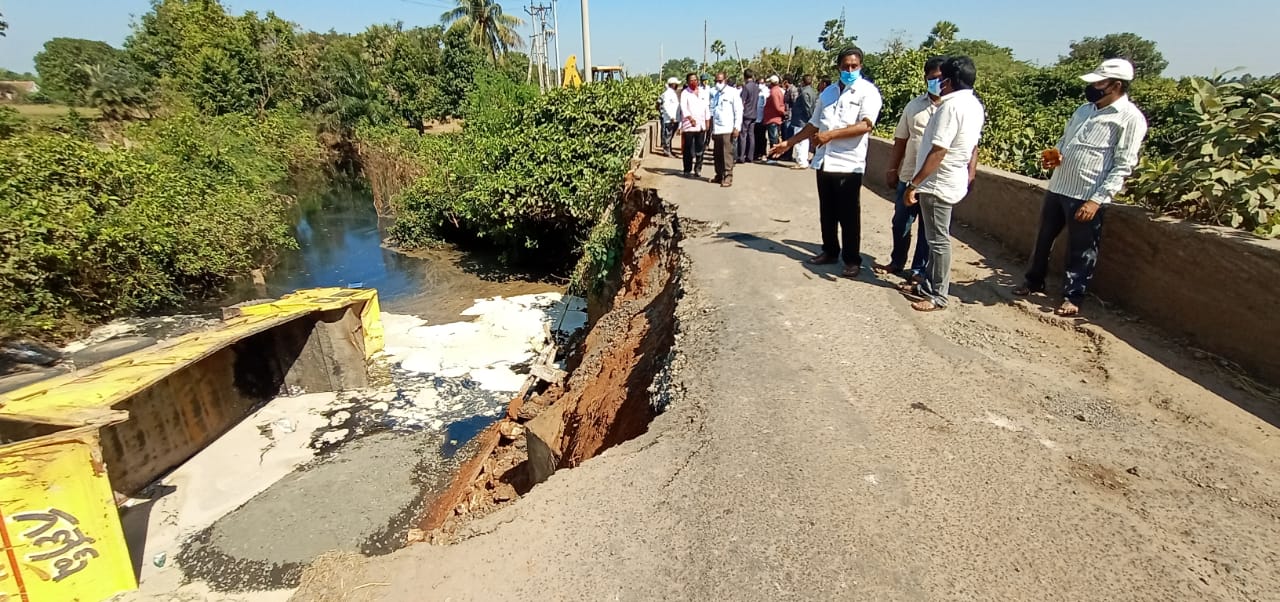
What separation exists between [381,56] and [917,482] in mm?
40055

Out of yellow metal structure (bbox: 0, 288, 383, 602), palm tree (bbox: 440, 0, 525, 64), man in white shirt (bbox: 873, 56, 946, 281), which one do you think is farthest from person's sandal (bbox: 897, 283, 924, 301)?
palm tree (bbox: 440, 0, 525, 64)

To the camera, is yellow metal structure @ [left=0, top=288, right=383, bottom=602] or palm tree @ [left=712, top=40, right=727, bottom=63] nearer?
yellow metal structure @ [left=0, top=288, right=383, bottom=602]

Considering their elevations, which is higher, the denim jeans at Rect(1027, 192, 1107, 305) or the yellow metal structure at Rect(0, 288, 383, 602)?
the denim jeans at Rect(1027, 192, 1107, 305)

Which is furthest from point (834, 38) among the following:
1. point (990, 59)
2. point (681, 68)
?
point (681, 68)

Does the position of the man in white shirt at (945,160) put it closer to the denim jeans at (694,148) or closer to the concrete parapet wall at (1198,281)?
the concrete parapet wall at (1198,281)

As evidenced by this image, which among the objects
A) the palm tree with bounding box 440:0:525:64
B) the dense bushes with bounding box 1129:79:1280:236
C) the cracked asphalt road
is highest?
the palm tree with bounding box 440:0:525:64

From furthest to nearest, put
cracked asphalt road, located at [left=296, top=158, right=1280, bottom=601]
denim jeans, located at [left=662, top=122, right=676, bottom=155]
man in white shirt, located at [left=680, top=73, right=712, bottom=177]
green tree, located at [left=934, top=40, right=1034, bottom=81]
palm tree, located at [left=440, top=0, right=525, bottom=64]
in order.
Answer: palm tree, located at [left=440, top=0, right=525, bottom=64], green tree, located at [left=934, top=40, right=1034, bottom=81], denim jeans, located at [left=662, top=122, right=676, bottom=155], man in white shirt, located at [left=680, top=73, right=712, bottom=177], cracked asphalt road, located at [left=296, top=158, right=1280, bottom=601]

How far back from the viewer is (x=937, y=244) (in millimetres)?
4465

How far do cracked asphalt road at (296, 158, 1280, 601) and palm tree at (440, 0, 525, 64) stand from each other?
125ft

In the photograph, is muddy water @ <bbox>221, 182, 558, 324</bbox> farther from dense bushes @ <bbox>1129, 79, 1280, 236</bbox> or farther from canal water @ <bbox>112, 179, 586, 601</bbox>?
dense bushes @ <bbox>1129, 79, 1280, 236</bbox>

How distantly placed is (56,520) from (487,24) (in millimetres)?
39064

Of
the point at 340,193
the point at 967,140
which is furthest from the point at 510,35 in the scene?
the point at 967,140

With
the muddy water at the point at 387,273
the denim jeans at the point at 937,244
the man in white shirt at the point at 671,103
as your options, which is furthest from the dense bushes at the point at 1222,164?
the muddy water at the point at 387,273

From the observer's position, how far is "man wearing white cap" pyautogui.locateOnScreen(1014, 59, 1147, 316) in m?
4.09
